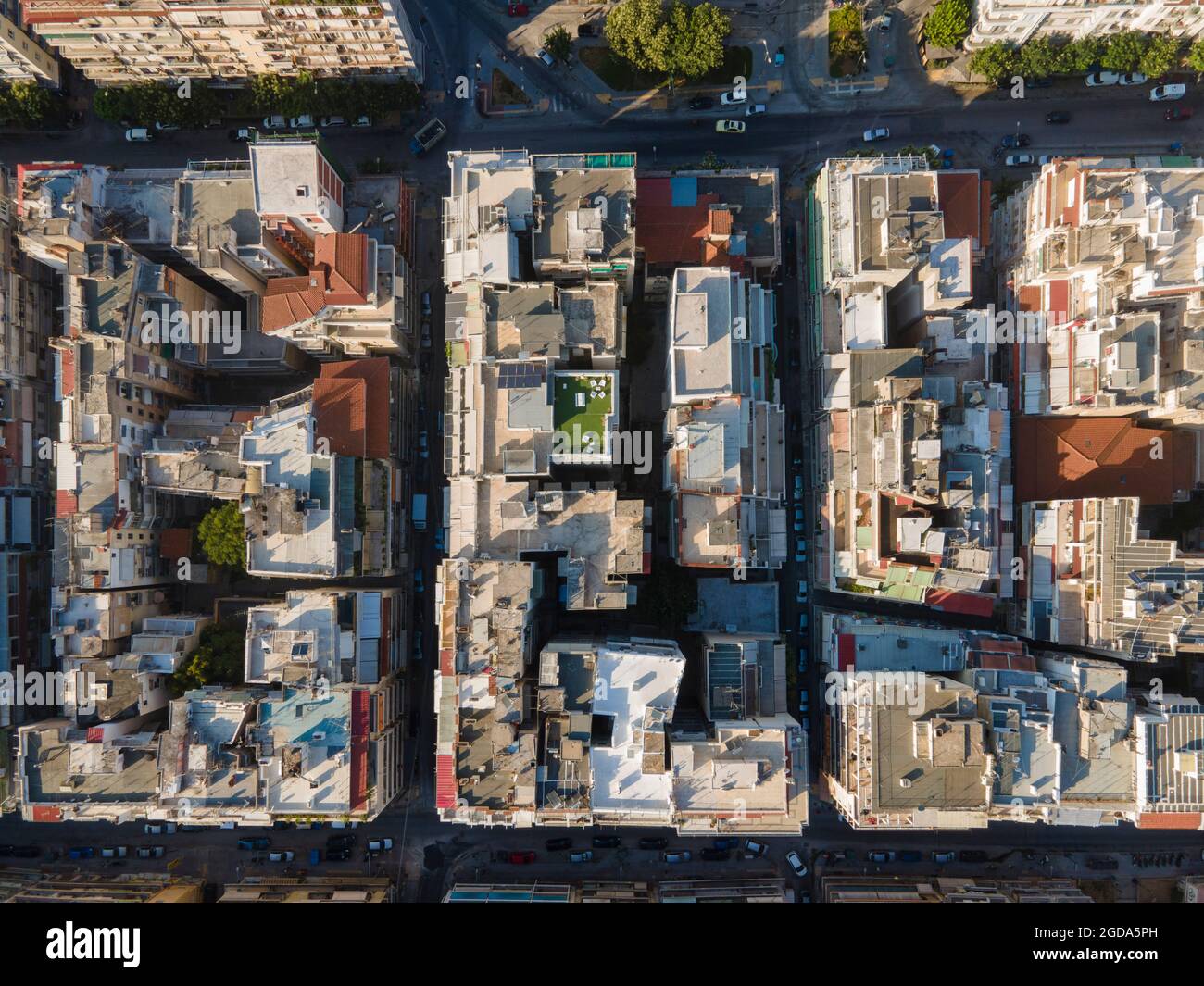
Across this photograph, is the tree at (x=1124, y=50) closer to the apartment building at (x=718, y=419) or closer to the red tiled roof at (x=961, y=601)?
the apartment building at (x=718, y=419)

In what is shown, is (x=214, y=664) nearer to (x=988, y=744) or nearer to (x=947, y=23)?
(x=988, y=744)

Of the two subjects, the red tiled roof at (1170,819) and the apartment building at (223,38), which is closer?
the red tiled roof at (1170,819)

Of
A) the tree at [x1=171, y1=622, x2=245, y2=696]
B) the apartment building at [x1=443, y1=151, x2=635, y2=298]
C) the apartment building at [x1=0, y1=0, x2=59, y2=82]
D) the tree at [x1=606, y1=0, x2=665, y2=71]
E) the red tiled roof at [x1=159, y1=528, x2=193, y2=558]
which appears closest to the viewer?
the apartment building at [x1=443, y1=151, x2=635, y2=298]

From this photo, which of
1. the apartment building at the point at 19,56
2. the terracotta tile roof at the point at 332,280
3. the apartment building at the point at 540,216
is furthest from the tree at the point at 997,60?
the apartment building at the point at 19,56

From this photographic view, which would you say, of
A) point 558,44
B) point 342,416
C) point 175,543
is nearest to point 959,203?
point 558,44

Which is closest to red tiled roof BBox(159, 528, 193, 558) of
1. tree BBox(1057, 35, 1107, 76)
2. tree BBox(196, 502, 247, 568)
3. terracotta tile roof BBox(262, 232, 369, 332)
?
tree BBox(196, 502, 247, 568)

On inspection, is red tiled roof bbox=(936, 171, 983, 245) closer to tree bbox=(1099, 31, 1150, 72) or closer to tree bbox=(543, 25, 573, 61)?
tree bbox=(1099, 31, 1150, 72)
